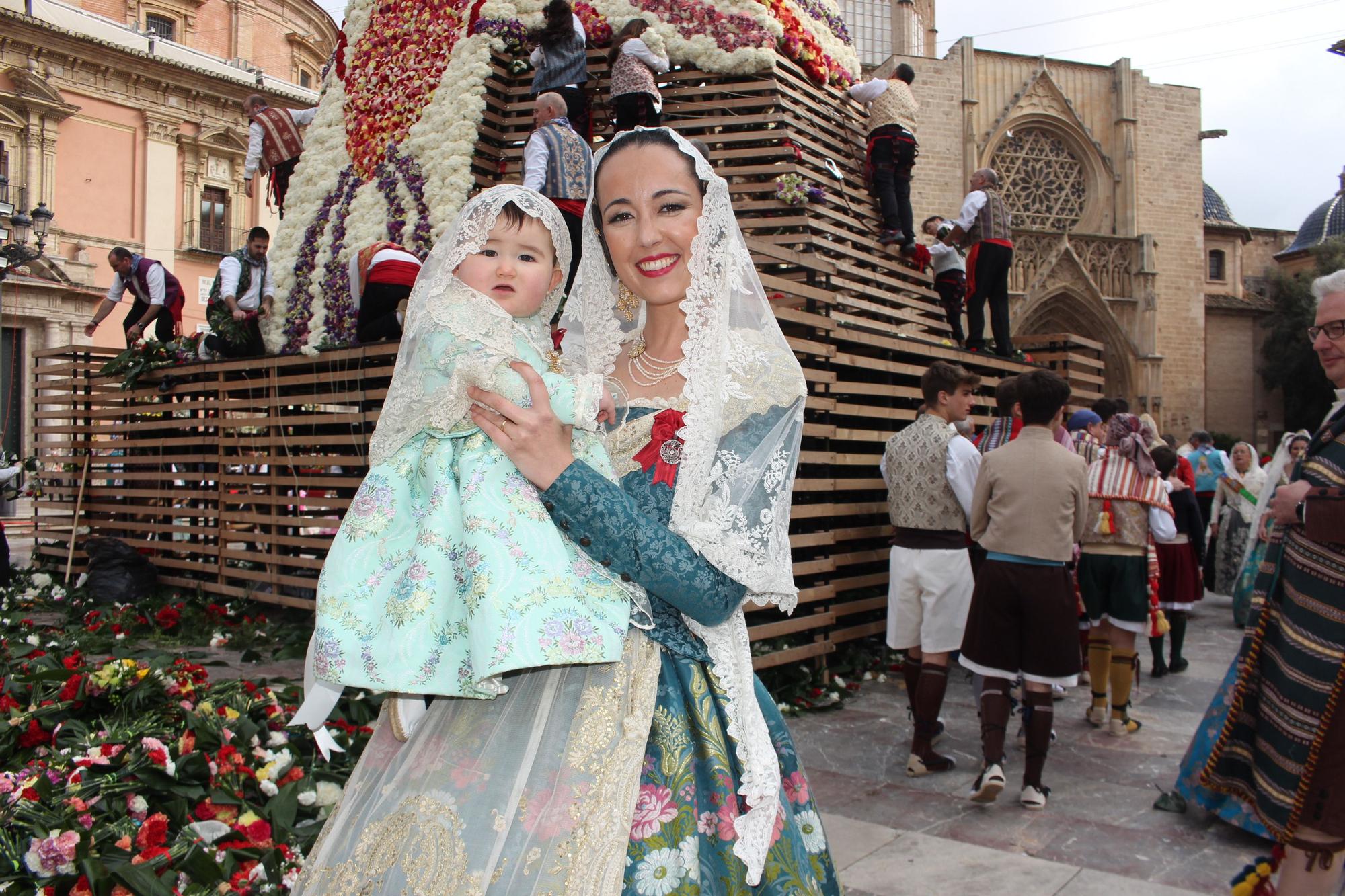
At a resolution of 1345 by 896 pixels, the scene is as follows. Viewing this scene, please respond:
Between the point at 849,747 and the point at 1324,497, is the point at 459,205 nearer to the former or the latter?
the point at 849,747

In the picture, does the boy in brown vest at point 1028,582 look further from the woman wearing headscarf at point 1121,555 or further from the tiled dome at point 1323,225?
the tiled dome at point 1323,225

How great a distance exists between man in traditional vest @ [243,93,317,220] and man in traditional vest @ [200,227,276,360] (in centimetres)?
99

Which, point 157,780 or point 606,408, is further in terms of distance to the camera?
point 157,780

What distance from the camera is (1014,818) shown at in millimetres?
4406

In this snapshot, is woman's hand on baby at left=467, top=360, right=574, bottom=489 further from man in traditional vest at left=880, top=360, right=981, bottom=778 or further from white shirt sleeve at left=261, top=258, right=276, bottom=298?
white shirt sleeve at left=261, top=258, right=276, bottom=298

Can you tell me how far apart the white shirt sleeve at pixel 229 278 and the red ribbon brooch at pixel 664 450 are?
8004 millimetres

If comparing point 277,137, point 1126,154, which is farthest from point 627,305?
point 1126,154

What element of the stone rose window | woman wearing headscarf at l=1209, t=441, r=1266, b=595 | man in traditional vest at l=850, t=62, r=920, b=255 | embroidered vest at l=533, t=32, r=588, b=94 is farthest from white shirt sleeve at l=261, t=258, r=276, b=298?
the stone rose window

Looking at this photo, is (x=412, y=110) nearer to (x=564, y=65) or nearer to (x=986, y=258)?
(x=564, y=65)

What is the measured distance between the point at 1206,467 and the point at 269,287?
11.1m

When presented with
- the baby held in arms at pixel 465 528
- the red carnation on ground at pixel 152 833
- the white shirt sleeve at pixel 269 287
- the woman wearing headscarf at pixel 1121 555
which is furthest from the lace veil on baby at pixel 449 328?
the white shirt sleeve at pixel 269 287

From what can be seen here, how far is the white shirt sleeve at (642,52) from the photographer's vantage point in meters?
8.29

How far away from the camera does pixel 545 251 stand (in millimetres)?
1929

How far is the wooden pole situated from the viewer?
9539 mm
